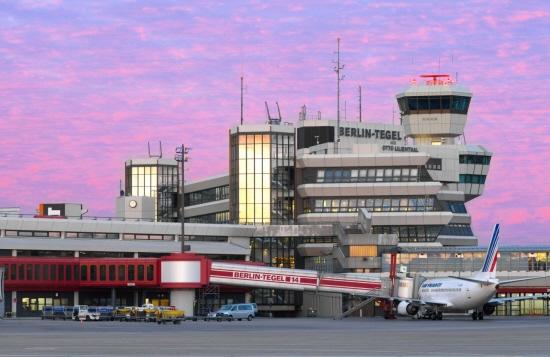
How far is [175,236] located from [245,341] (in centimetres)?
10656

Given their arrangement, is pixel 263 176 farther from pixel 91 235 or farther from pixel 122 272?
pixel 122 272

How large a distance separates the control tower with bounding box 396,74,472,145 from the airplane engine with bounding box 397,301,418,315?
7325 centimetres

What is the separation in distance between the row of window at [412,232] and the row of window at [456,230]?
6638 millimetres

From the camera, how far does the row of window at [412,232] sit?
6964 inches

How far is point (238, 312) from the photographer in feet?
406

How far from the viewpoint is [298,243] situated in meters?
178

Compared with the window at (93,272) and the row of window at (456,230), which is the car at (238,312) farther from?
the row of window at (456,230)

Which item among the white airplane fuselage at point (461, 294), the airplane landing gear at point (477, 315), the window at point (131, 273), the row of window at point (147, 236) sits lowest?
the airplane landing gear at point (477, 315)

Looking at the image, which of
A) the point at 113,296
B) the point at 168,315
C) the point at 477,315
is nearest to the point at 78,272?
the point at 113,296

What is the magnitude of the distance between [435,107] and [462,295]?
79468mm

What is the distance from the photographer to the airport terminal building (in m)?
150

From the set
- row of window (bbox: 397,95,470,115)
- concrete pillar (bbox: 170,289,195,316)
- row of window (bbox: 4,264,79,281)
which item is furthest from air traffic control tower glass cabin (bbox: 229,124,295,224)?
concrete pillar (bbox: 170,289,195,316)

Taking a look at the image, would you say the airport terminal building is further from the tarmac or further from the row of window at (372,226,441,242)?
the tarmac

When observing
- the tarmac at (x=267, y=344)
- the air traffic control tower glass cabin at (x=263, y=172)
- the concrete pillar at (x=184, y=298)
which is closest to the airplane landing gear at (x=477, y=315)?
the concrete pillar at (x=184, y=298)
